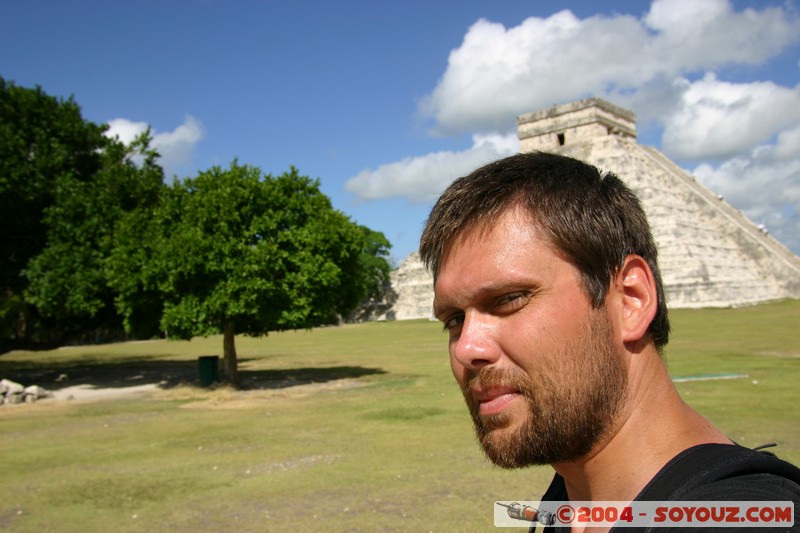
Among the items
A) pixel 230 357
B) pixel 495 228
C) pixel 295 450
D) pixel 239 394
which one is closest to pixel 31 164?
pixel 230 357

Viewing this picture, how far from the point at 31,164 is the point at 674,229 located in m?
36.9

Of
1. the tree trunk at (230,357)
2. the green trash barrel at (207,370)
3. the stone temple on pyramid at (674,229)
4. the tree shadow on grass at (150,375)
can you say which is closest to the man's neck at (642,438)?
the tree trunk at (230,357)

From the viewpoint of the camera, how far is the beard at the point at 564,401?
142 cm

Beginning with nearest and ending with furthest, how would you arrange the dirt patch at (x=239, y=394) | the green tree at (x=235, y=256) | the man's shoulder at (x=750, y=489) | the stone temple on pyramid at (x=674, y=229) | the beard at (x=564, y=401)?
the man's shoulder at (x=750, y=489), the beard at (x=564, y=401), the dirt patch at (x=239, y=394), the green tree at (x=235, y=256), the stone temple on pyramid at (x=674, y=229)

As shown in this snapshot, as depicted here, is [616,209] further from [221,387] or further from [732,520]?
[221,387]

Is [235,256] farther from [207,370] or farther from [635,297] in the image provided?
[635,297]

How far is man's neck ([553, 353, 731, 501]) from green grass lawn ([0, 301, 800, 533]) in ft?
16.8

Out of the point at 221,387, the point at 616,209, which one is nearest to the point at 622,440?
the point at 616,209

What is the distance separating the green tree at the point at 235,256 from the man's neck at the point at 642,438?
45.5ft

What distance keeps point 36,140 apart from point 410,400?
13.1 meters

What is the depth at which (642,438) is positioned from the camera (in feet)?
4.82

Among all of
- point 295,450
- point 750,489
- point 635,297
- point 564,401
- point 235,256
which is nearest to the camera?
point 750,489

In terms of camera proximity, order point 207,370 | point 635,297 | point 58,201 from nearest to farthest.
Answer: point 635,297 → point 207,370 → point 58,201

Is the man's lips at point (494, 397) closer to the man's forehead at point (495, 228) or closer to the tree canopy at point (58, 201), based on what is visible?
the man's forehead at point (495, 228)
